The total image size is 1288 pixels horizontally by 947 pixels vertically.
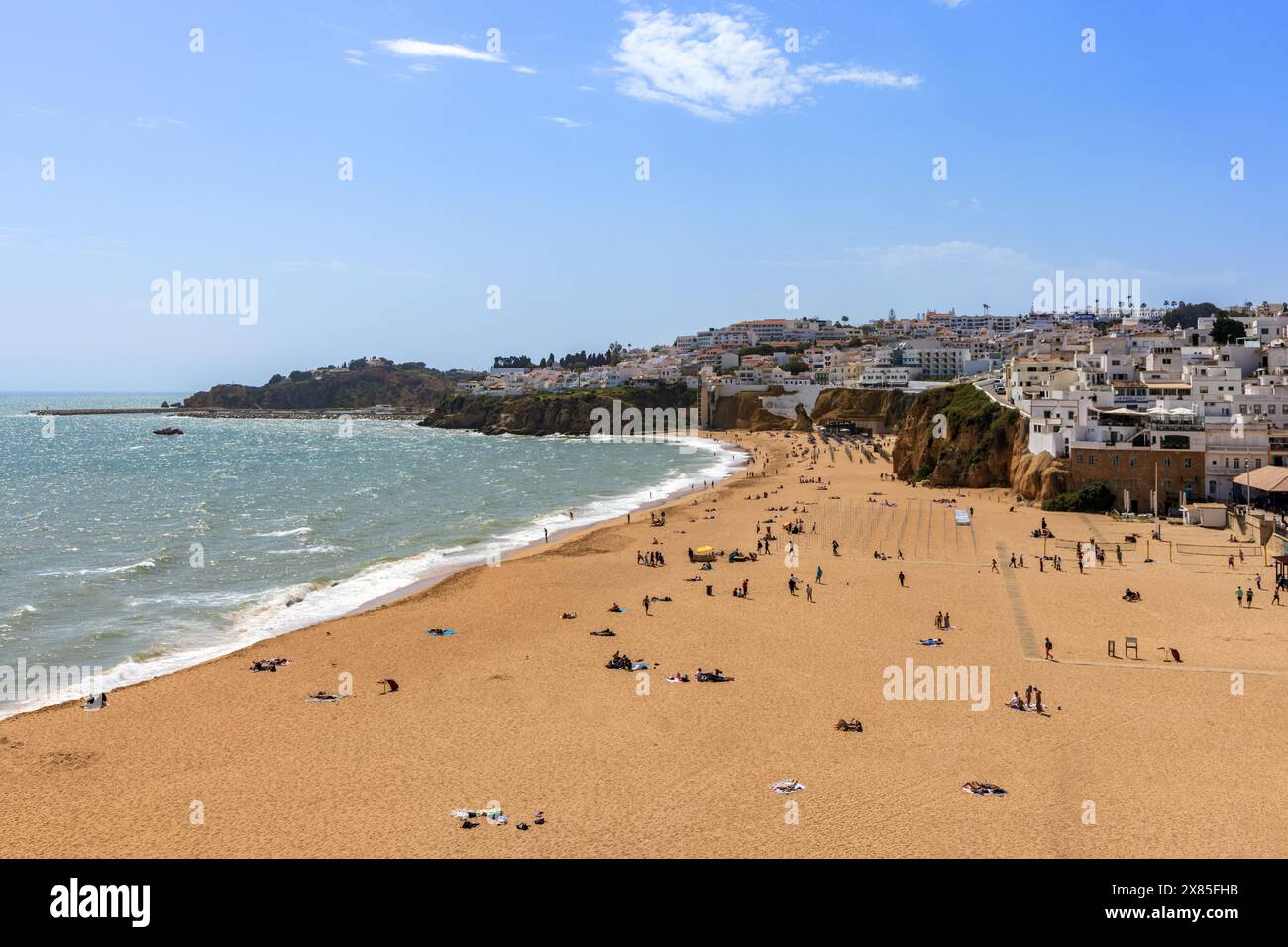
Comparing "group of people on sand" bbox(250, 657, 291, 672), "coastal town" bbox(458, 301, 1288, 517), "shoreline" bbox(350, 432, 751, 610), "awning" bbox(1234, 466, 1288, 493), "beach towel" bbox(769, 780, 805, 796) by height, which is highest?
"coastal town" bbox(458, 301, 1288, 517)

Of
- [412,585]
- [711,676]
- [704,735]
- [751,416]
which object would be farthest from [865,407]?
[704,735]

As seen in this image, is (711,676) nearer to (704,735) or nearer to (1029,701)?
(704,735)

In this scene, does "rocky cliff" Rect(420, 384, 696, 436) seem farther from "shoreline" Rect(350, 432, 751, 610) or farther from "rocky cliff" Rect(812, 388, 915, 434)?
"shoreline" Rect(350, 432, 751, 610)

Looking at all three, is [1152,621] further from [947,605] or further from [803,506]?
[803,506]

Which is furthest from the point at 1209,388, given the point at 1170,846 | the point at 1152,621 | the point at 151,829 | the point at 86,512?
the point at 86,512

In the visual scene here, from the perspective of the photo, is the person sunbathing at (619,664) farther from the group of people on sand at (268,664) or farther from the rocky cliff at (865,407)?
the rocky cliff at (865,407)

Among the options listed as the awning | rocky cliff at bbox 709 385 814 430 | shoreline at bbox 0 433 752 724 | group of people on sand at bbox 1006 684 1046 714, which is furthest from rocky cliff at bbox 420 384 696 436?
group of people on sand at bbox 1006 684 1046 714
